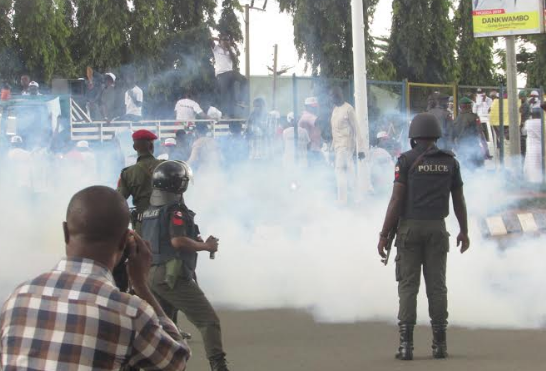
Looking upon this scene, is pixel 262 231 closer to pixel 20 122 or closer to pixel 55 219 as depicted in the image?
pixel 55 219

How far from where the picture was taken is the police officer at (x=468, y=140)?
15617mm

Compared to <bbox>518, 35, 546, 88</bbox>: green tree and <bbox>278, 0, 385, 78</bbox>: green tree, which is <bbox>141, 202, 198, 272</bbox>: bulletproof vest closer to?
<bbox>278, 0, 385, 78</bbox>: green tree

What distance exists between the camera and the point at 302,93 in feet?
51.4

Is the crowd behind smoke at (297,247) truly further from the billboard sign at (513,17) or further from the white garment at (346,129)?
the billboard sign at (513,17)

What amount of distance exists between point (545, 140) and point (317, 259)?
974cm

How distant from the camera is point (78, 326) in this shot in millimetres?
2514

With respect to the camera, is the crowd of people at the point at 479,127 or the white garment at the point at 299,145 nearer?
the white garment at the point at 299,145

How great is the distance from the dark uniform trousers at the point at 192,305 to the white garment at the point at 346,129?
793cm

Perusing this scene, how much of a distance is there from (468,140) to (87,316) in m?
13.7

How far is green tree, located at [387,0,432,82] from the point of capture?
26328 millimetres

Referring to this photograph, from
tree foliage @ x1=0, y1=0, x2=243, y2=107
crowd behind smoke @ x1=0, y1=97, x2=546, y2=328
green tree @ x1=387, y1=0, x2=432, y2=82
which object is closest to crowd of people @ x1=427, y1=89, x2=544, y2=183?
crowd behind smoke @ x1=0, y1=97, x2=546, y2=328

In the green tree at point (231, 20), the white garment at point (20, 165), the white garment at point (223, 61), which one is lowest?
the white garment at point (20, 165)

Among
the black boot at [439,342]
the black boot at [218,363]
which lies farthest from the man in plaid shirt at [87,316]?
A: the black boot at [439,342]

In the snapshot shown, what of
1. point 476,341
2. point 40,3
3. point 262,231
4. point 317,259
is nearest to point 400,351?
point 476,341
